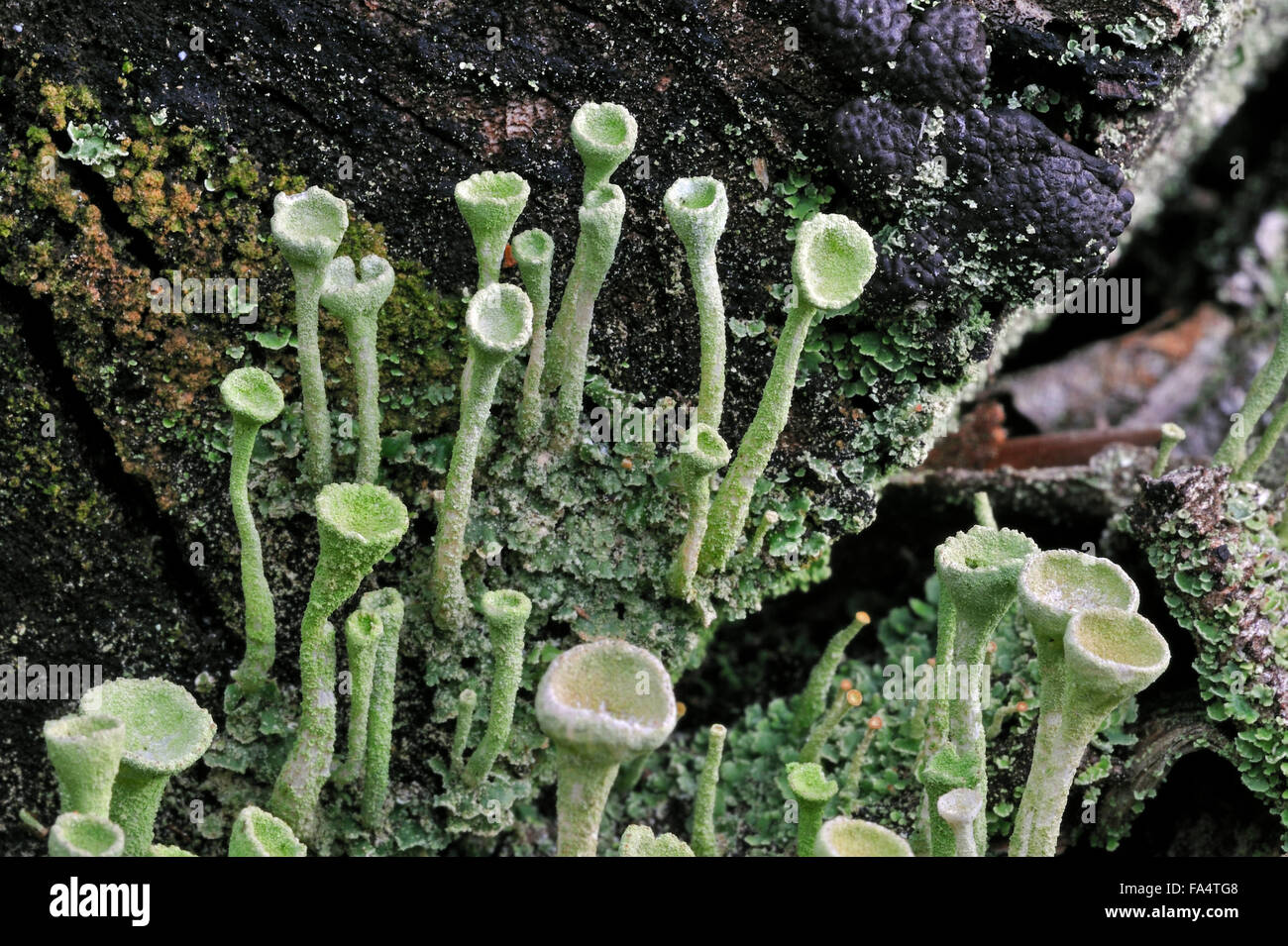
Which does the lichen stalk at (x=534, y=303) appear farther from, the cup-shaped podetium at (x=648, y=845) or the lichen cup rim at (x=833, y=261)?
the cup-shaped podetium at (x=648, y=845)

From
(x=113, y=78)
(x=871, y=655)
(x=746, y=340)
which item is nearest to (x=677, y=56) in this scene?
(x=746, y=340)

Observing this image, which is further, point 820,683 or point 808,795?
point 820,683

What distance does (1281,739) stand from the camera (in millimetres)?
2105

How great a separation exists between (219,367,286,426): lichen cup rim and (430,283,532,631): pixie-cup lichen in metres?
0.30

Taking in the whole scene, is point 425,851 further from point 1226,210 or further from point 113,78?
point 1226,210

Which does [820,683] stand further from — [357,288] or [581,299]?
[357,288]

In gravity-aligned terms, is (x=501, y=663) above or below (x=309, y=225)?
below

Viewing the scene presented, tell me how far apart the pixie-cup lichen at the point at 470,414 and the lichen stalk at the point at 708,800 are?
20.3 inches

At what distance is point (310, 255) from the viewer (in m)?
1.83

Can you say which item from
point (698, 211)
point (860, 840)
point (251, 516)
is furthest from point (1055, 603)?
point (251, 516)

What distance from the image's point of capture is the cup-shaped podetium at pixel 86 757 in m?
1.48

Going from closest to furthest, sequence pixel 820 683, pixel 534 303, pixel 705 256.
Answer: pixel 705 256 → pixel 534 303 → pixel 820 683

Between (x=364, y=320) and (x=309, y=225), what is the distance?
0.17 metres

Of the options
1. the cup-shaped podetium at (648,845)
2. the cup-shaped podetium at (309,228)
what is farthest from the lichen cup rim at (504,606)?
the cup-shaped podetium at (309,228)
